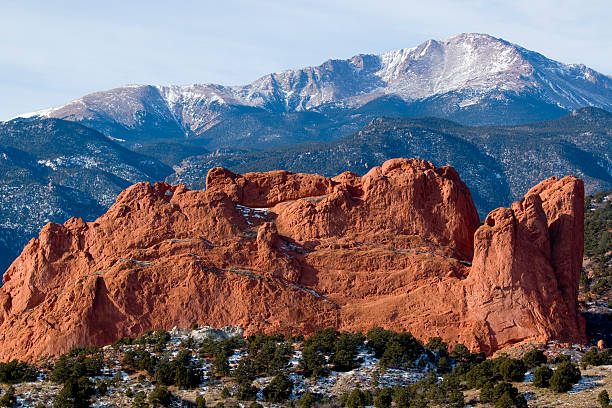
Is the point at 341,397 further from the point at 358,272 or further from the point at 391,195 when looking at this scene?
the point at 391,195

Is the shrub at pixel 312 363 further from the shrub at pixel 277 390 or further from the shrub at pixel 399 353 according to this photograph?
the shrub at pixel 399 353

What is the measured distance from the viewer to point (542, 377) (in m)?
50.2

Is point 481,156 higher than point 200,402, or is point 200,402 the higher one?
point 481,156

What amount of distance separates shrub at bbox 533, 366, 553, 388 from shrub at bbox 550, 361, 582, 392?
1.99ft

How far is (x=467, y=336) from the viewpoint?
191 feet

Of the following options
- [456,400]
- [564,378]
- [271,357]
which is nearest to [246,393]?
[271,357]

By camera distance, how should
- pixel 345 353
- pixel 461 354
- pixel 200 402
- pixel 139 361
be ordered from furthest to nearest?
pixel 461 354, pixel 345 353, pixel 139 361, pixel 200 402

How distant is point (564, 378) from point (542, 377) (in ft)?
5.17

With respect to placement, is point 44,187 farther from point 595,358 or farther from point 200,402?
point 595,358

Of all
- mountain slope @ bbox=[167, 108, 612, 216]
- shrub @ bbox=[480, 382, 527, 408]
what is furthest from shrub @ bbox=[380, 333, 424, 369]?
mountain slope @ bbox=[167, 108, 612, 216]

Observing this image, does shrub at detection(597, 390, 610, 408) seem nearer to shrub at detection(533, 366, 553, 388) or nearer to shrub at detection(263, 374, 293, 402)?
shrub at detection(533, 366, 553, 388)

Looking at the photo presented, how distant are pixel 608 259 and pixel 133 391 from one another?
56112 mm

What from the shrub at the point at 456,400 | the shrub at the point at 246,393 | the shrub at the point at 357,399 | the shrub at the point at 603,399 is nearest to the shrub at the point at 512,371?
the shrub at the point at 456,400

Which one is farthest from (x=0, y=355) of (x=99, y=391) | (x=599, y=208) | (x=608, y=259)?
(x=599, y=208)
